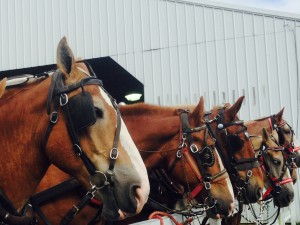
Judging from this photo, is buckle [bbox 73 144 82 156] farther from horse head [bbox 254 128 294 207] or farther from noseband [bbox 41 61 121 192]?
horse head [bbox 254 128 294 207]

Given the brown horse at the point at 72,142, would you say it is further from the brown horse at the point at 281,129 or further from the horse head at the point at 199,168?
the brown horse at the point at 281,129

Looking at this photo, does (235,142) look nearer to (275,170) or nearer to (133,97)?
(275,170)

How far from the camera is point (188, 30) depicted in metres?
9.12

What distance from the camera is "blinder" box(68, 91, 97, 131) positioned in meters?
2.33

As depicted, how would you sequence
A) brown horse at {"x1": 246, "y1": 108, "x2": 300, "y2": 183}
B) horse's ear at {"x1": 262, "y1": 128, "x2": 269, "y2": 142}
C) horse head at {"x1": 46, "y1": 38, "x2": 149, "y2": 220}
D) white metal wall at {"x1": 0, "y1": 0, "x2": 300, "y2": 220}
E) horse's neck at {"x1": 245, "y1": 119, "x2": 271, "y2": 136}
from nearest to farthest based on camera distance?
horse head at {"x1": 46, "y1": 38, "x2": 149, "y2": 220}
horse's ear at {"x1": 262, "y1": 128, "x2": 269, "y2": 142}
horse's neck at {"x1": 245, "y1": 119, "x2": 271, "y2": 136}
brown horse at {"x1": 246, "y1": 108, "x2": 300, "y2": 183}
white metal wall at {"x1": 0, "y1": 0, "x2": 300, "y2": 220}

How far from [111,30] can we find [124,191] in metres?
7.39

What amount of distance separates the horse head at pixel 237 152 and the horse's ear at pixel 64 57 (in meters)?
Result: 2.90

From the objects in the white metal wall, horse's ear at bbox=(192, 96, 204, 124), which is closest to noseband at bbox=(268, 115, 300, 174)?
the white metal wall

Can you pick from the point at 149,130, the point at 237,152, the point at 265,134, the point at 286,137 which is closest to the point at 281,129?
A: the point at 286,137

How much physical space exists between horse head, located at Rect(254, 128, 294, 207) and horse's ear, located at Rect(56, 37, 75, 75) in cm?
422

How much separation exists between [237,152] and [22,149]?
10.7ft

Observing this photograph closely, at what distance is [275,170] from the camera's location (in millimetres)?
6266

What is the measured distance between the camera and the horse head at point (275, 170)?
616cm

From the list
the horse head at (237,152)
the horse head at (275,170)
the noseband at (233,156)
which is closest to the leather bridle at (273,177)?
the horse head at (275,170)
